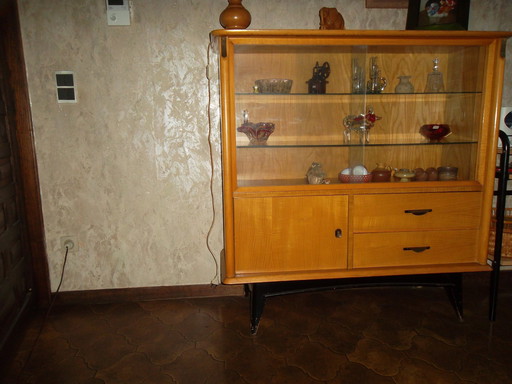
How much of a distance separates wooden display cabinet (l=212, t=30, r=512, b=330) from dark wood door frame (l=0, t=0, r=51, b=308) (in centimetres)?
116

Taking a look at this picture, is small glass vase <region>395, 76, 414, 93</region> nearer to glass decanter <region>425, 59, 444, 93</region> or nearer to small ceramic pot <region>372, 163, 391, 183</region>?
glass decanter <region>425, 59, 444, 93</region>

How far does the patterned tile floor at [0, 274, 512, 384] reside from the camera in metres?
1.75

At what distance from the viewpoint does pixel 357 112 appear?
217 centimetres

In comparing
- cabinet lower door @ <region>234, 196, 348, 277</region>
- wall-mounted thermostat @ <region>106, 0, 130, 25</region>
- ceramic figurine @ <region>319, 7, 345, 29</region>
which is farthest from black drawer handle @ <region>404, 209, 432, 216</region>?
wall-mounted thermostat @ <region>106, 0, 130, 25</region>

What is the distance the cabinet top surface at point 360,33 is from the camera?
1.82 m

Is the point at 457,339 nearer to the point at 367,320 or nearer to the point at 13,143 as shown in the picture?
the point at 367,320

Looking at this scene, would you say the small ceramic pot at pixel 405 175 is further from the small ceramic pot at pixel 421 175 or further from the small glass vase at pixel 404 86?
the small glass vase at pixel 404 86

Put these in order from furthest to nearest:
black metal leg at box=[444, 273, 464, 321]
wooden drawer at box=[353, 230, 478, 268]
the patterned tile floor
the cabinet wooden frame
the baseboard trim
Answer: the baseboard trim, black metal leg at box=[444, 273, 464, 321], wooden drawer at box=[353, 230, 478, 268], the cabinet wooden frame, the patterned tile floor

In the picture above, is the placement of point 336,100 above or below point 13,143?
above

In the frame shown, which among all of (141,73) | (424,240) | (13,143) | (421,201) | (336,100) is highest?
(141,73)

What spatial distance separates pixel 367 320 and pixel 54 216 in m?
1.95

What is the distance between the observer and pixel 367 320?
2193 mm

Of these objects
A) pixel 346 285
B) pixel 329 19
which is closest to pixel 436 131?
pixel 329 19

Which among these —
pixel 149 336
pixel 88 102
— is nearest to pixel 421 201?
pixel 149 336
